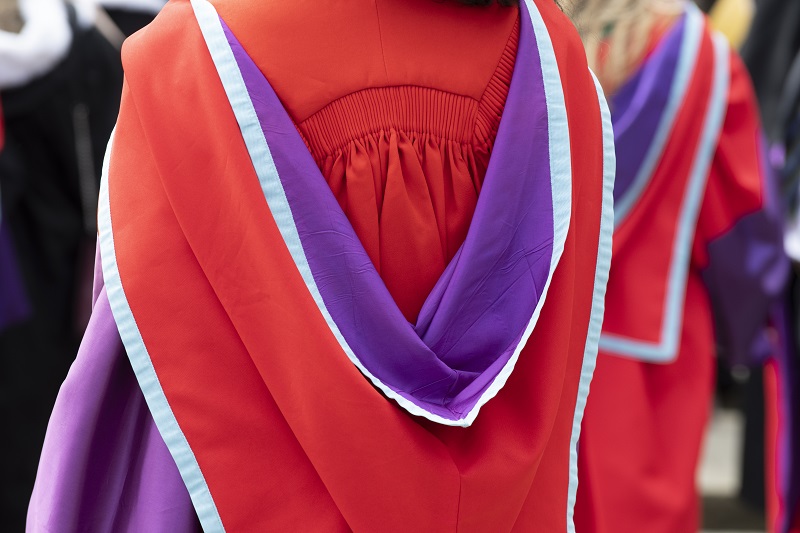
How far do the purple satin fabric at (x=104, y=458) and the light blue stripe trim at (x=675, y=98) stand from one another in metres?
1.53

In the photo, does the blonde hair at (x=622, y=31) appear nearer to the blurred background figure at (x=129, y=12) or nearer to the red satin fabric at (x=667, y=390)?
the red satin fabric at (x=667, y=390)

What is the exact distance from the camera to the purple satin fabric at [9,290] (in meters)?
3.27

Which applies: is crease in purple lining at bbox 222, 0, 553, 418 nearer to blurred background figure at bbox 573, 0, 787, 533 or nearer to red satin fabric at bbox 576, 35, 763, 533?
blurred background figure at bbox 573, 0, 787, 533

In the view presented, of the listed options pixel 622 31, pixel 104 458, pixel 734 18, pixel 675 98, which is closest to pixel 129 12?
pixel 622 31

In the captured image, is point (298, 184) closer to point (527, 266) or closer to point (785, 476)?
point (527, 266)

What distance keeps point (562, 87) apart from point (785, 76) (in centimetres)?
196

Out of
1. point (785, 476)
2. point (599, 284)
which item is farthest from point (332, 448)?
point (785, 476)

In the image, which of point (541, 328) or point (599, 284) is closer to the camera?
point (541, 328)

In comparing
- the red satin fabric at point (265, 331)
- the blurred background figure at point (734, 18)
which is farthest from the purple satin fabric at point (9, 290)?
the blurred background figure at point (734, 18)

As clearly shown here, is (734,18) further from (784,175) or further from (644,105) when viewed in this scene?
(644,105)

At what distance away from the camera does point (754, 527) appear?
4.28 metres

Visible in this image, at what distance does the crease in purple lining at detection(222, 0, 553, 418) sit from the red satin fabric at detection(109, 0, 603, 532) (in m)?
0.04

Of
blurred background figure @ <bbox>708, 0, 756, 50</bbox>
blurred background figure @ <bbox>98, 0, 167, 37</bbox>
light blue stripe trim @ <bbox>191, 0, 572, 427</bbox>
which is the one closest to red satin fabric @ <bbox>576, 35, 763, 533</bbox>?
blurred background figure @ <bbox>708, 0, 756, 50</bbox>

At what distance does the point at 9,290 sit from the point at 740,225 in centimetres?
189
